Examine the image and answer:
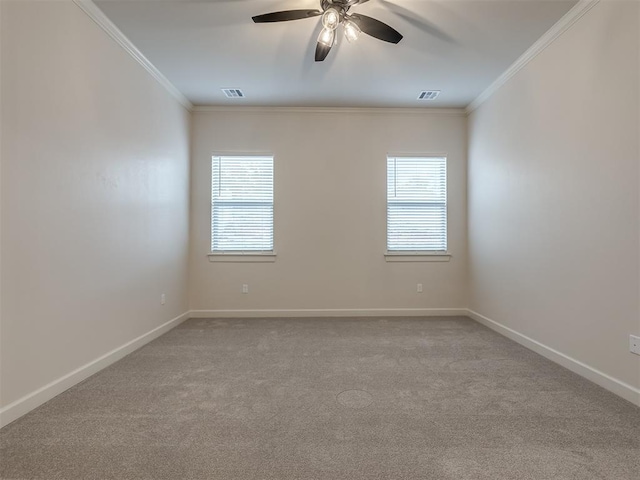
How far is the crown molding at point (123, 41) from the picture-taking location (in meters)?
2.59

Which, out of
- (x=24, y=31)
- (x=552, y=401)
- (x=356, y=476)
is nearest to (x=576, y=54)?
(x=552, y=401)

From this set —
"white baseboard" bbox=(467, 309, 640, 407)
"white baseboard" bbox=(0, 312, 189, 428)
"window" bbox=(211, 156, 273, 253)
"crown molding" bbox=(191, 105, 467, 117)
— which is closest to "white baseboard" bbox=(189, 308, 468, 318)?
"white baseboard" bbox=(467, 309, 640, 407)

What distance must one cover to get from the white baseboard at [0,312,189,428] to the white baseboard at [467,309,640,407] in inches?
150

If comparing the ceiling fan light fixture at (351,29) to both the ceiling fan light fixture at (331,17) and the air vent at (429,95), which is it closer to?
the ceiling fan light fixture at (331,17)

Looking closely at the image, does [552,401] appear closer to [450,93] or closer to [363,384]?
[363,384]

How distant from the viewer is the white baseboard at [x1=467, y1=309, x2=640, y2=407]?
2215mm

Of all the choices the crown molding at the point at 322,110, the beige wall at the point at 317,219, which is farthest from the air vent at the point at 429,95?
the beige wall at the point at 317,219

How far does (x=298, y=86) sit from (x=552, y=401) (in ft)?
12.8

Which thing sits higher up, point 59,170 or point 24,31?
point 24,31

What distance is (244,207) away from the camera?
4.77 metres

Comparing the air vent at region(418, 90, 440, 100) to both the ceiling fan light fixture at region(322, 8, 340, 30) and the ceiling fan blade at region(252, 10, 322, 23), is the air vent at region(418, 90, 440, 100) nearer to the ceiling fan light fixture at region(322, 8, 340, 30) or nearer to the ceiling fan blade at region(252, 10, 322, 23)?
the ceiling fan light fixture at region(322, 8, 340, 30)

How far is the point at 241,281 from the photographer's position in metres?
4.72

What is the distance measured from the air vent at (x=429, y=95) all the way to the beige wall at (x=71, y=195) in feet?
10.5

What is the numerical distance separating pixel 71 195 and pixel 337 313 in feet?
11.1
